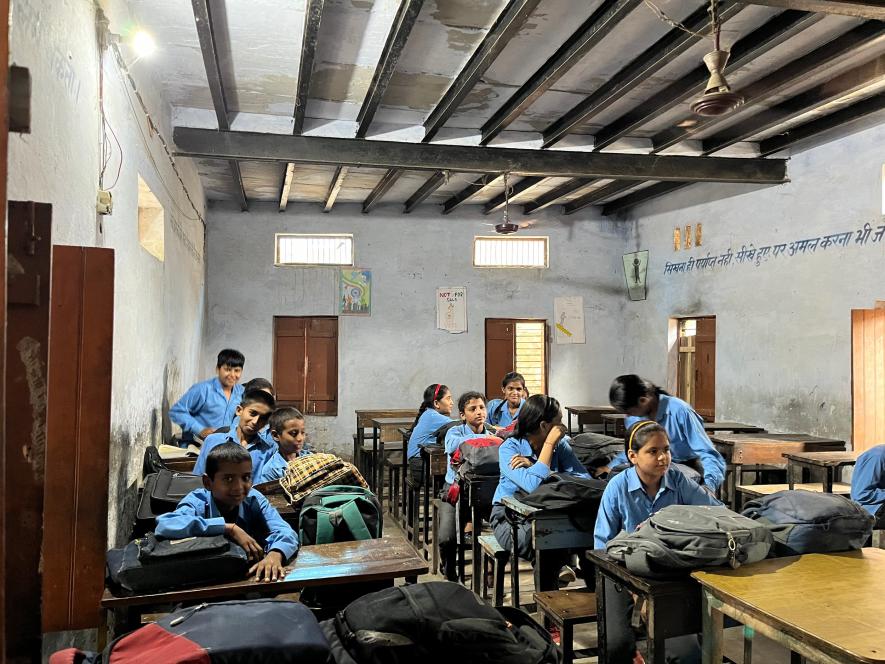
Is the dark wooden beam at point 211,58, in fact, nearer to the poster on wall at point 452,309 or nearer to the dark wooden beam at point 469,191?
the dark wooden beam at point 469,191

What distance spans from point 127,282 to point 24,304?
8.35ft

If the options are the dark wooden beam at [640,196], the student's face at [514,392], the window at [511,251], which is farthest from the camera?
the window at [511,251]

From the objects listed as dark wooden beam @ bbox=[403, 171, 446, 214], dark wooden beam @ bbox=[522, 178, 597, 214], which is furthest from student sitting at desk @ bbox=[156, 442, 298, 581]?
dark wooden beam @ bbox=[522, 178, 597, 214]

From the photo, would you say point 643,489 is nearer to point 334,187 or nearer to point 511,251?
point 334,187

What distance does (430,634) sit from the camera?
1638 mm

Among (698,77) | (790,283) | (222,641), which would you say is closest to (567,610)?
(222,641)

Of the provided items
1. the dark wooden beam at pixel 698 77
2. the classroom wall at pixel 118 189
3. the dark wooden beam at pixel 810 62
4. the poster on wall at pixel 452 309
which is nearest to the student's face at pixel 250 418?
the classroom wall at pixel 118 189

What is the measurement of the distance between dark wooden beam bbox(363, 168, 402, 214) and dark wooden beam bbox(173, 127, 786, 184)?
106cm

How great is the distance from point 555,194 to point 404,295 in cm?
248

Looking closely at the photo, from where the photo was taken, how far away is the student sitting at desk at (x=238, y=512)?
2.39 m

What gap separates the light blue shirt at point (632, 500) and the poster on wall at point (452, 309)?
6480mm

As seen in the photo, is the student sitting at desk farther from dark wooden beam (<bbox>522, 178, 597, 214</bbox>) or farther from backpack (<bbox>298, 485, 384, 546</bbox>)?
dark wooden beam (<bbox>522, 178, 597, 214</bbox>)

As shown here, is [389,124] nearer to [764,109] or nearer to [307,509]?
[764,109]

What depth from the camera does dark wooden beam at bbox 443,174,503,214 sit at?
25.4 feet
